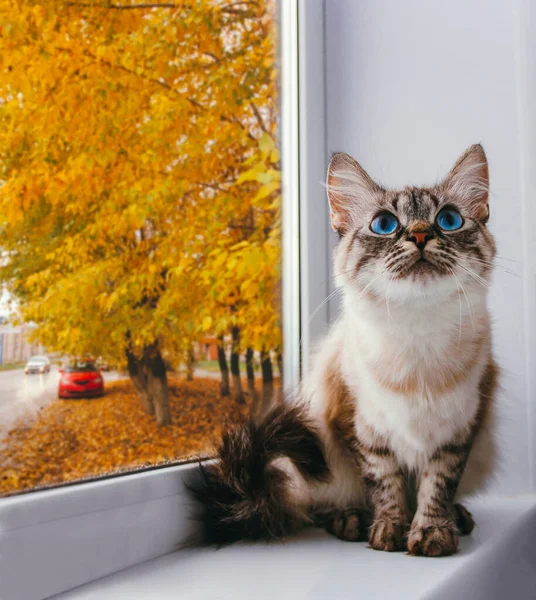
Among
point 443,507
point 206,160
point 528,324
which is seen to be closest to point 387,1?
point 206,160

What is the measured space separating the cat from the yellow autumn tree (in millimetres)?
441

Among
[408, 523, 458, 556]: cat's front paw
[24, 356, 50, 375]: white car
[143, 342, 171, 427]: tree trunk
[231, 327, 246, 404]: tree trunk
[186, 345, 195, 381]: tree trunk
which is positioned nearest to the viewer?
[408, 523, 458, 556]: cat's front paw

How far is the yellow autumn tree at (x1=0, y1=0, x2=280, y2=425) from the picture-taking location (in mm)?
1055

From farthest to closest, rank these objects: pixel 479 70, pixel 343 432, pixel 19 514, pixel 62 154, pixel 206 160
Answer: pixel 206 160
pixel 479 70
pixel 62 154
pixel 343 432
pixel 19 514

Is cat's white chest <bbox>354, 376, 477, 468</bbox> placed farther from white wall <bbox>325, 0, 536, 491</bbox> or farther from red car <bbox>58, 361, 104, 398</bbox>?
red car <bbox>58, 361, 104, 398</bbox>

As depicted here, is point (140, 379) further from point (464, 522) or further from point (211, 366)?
point (464, 522)

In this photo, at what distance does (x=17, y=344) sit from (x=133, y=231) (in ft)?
1.49

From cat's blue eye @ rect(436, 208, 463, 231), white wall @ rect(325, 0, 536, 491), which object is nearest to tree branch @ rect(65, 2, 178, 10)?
white wall @ rect(325, 0, 536, 491)

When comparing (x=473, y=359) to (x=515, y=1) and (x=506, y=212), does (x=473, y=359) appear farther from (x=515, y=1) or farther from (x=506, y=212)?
(x=515, y=1)

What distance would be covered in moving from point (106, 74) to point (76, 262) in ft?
1.44

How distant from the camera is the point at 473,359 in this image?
3.13 feet

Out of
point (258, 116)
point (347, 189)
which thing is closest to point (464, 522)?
point (347, 189)

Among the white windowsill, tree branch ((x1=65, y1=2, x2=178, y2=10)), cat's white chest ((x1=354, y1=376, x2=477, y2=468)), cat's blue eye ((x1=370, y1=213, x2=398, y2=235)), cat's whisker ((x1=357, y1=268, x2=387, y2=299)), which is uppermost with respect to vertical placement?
tree branch ((x1=65, y1=2, x2=178, y2=10))

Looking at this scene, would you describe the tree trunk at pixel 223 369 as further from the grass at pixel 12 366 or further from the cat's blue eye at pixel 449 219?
the cat's blue eye at pixel 449 219
